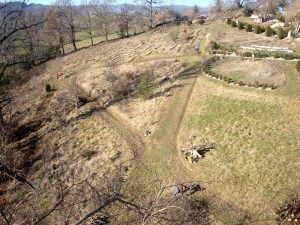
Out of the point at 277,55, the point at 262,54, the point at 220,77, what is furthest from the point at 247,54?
the point at 220,77

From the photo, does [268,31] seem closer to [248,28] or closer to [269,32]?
[269,32]

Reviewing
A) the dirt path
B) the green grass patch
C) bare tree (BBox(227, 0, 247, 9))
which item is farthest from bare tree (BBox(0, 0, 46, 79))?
bare tree (BBox(227, 0, 247, 9))

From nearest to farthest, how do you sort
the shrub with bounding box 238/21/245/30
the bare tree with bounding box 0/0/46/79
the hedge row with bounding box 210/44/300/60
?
the bare tree with bounding box 0/0/46/79
the hedge row with bounding box 210/44/300/60
the shrub with bounding box 238/21/245/30

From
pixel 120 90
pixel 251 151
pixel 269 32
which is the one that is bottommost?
pixel 251 151

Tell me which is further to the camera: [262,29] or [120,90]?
[262,29]

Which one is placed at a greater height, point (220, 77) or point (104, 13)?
point (104, 13)

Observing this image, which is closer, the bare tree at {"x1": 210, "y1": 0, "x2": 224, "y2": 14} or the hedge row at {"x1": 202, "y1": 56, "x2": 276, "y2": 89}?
the hedge row at {"x1": 202, "y1": 56, "x2": 276, "y2": 89}

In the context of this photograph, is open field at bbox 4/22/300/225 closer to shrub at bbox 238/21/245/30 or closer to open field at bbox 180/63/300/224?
open field at bbox 180/63/300/224

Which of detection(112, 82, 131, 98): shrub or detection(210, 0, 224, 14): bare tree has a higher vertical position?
detection(210, 0, 224, 14): bare tree

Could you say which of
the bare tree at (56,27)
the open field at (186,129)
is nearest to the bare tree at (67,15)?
the bare tree at (56,27)

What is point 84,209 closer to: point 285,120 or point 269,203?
point 269,203

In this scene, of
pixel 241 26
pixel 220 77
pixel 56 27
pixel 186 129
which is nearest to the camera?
pixel 186 129

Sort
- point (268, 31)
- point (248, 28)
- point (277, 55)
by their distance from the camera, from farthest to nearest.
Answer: point (248, 28), point (268, 31), point (277, 55)

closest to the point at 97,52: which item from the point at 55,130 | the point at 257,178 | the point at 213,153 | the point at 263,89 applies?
the point at 55,130
